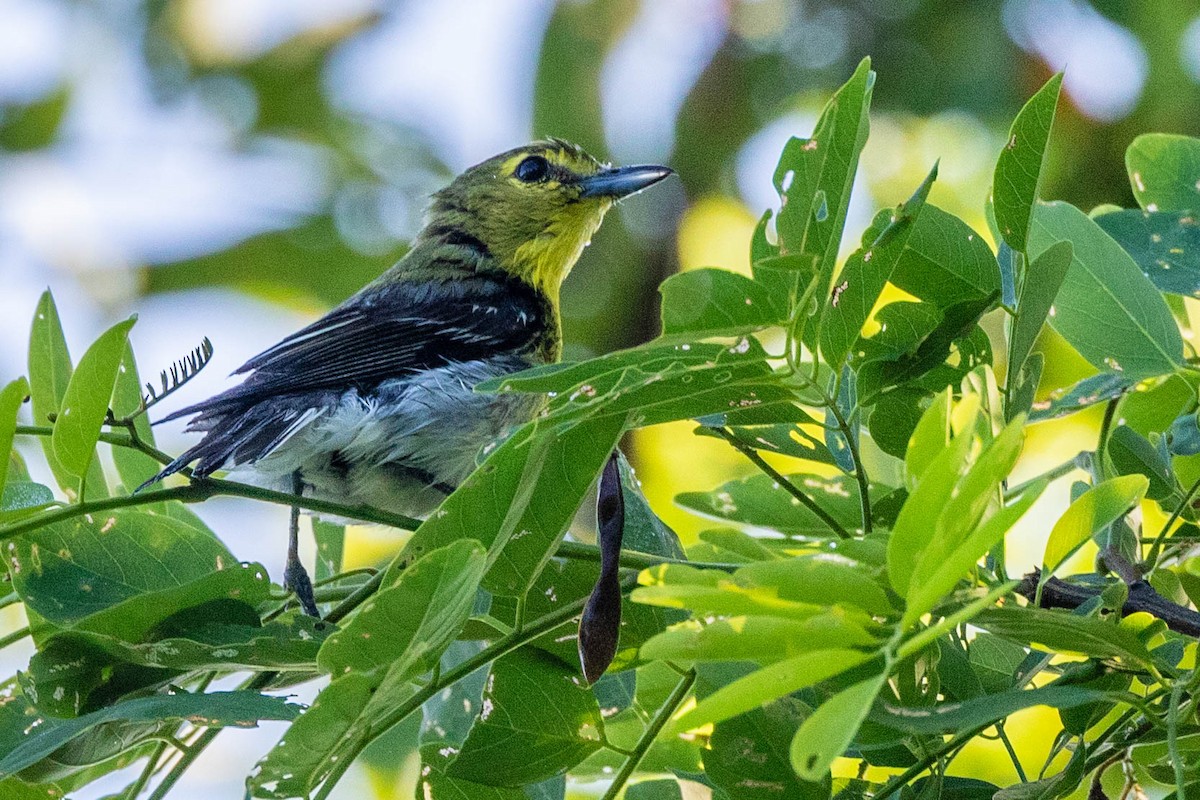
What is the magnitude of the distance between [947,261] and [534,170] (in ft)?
10.9

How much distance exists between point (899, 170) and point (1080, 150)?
0.62 metres

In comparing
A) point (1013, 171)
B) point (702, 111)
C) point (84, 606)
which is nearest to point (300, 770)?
point (84, 606)

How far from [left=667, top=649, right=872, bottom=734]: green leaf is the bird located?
1.54m

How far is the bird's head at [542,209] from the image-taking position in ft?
15.8

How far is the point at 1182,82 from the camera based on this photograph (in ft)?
14.7

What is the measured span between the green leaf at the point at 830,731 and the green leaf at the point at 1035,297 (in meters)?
0.75

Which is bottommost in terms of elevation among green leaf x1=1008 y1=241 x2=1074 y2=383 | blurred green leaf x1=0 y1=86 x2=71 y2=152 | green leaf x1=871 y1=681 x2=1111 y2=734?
green leaf x1=871 y1=681 x2=1111 y2=734

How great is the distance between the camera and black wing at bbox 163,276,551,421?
3498mm

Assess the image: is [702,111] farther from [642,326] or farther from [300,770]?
[300,770]

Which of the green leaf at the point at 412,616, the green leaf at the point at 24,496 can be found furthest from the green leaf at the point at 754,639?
the green leaf at the point at 24,496

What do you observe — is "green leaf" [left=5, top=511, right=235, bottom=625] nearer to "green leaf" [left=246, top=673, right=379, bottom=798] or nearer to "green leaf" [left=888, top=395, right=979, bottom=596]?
"green leaf" [left=246, top=673, right=379, bottom=798]

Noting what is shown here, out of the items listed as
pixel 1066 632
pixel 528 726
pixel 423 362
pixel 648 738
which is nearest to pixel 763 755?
pixel 648 738

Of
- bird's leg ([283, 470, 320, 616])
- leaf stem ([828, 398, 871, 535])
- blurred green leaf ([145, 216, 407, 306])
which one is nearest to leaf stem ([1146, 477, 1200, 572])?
leaf stem ([828, 398, 871, 535])

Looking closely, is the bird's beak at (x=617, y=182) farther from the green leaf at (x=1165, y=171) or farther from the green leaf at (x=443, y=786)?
the green leaf at (x=443, y=786)
